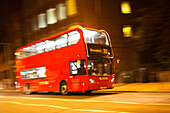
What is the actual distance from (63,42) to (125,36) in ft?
47.4

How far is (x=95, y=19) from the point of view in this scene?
26438 mm

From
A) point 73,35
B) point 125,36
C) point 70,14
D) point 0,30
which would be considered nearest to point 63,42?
point 73,35

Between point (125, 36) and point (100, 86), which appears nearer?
point (100, 86)

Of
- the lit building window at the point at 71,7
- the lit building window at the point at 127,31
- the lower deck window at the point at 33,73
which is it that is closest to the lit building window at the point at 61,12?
the lit building window at the point at 71,7

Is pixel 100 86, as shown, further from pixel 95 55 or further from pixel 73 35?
pixel 73 35

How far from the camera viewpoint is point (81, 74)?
14656mm

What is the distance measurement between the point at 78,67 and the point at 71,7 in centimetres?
1317

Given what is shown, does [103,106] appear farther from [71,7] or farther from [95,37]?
[71,7]

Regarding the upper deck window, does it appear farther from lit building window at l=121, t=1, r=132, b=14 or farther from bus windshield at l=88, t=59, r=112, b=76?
lit building window at l=121, t=1, r=132, b=14

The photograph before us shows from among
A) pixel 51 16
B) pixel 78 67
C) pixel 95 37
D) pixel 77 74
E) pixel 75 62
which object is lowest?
pixel 77 74

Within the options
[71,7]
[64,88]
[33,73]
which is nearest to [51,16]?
[71,7]

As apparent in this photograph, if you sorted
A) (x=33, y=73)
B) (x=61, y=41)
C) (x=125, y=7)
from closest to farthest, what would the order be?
(x=61, y=41) → (x=33, y=73) → (x=125, y=7)

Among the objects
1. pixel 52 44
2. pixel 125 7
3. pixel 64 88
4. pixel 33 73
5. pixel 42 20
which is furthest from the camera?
pixel 42 20

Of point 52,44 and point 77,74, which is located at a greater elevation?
point 52,44
